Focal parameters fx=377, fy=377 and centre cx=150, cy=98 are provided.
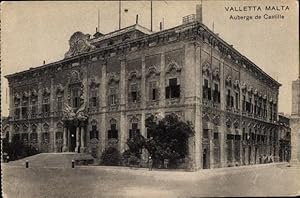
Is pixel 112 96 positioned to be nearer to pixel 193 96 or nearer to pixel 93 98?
pixel 93 98

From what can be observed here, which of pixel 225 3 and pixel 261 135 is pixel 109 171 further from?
pixel 225 3

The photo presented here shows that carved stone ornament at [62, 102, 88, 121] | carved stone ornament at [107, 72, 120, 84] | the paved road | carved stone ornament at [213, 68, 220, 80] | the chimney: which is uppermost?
the chimney

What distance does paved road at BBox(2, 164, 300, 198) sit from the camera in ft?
29.8

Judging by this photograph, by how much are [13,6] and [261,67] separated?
21.8ft

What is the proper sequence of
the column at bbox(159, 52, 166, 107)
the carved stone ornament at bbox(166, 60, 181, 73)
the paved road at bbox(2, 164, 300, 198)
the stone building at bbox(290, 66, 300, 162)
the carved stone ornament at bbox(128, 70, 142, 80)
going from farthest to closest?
the carved stone ornament at bbox(128, 70, 142, 80)
the column at bbox(159, 52, 166, 107)
the carved stone ornament at bbox(166, 60, 181, 73)
the stone building at bbox(290, 66, 300, 162)
the paved road at bbox(2, 164, 300, 198)

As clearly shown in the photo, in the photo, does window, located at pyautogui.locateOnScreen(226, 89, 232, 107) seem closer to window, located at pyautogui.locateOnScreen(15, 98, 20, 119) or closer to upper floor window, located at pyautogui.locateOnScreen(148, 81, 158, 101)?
upper floor window, located at pyautogui.locateOnScreen(148, 81, 158, 101)

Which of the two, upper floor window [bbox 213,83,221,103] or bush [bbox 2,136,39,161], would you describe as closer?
upper floor window [bbox 213,83,221,103]

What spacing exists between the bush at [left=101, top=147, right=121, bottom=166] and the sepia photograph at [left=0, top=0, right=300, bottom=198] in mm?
45

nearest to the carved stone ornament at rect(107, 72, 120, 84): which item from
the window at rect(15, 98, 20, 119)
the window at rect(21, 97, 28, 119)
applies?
the window at rect(21, 97, 28, 119)

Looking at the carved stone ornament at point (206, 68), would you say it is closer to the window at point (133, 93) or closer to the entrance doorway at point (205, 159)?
the entrance doorway at point (205, 159)

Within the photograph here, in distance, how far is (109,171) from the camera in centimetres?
1275

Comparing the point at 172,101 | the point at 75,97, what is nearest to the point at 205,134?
the point at 172,101

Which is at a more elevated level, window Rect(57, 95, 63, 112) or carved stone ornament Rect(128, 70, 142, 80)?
carved stone ornament Rect(128, 70, 142, 80)

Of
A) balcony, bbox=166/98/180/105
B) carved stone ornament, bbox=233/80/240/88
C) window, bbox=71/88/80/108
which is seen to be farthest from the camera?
window, bbox=71/88/80/108
